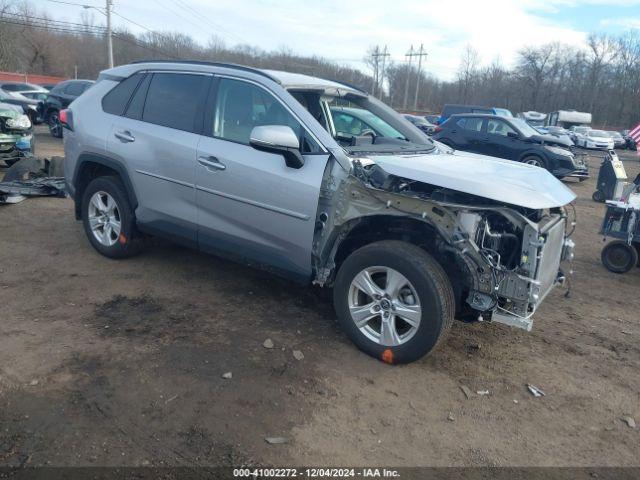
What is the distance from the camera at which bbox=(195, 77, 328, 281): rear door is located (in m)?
3.76

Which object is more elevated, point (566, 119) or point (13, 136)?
point (566, 119)

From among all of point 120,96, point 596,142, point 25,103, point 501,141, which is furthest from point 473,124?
point 596,142

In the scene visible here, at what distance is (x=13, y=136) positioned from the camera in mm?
9570

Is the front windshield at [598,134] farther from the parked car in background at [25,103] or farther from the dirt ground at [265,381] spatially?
the dirt ground at [265,381]

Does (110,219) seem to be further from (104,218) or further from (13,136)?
(13,136)

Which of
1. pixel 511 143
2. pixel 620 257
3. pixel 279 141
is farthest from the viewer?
pixel 511 143

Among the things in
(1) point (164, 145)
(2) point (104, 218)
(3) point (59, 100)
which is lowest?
Answer: (2) point (104, 218)

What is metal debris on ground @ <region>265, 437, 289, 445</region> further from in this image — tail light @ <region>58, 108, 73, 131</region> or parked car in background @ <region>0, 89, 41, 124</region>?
parked car in background @ <region>0, 89, 41, 124</region>

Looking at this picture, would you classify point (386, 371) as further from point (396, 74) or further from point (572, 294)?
point (396, 74)

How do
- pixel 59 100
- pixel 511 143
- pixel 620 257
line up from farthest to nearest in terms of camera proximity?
pixel 59 100 → pixel 511 143 → pixel 620 257

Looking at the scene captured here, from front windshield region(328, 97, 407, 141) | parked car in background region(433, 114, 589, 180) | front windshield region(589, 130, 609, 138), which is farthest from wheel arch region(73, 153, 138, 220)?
front windshield region(589, 130, 609, 138)

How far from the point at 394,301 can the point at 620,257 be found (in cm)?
422

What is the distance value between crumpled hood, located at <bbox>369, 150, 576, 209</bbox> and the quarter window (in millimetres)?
789

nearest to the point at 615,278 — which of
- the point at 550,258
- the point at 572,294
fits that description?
the point at 572,294
